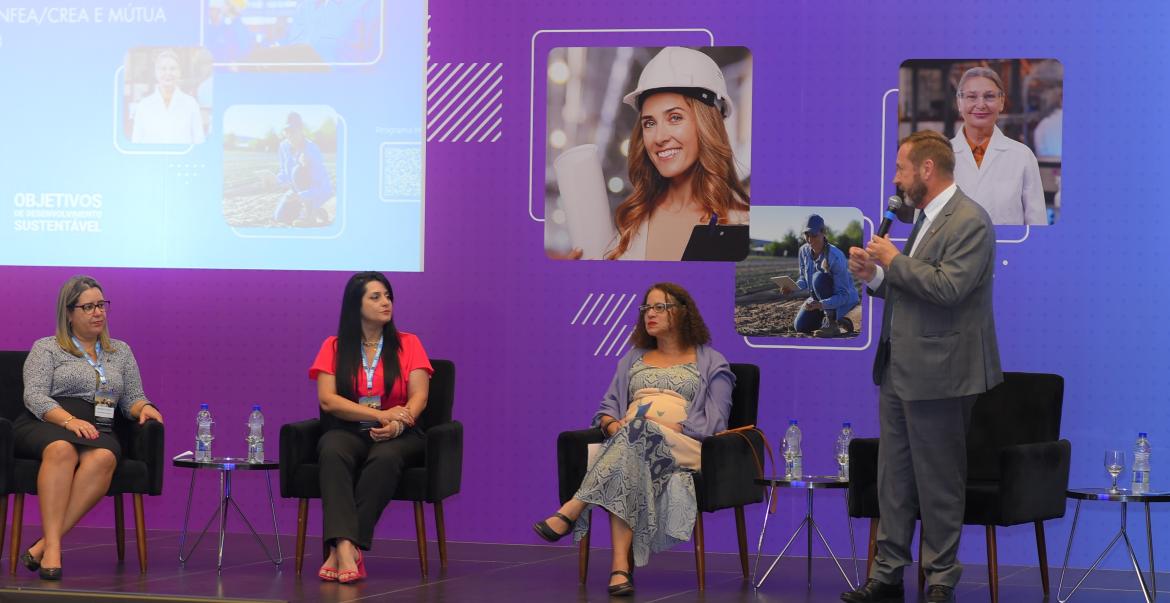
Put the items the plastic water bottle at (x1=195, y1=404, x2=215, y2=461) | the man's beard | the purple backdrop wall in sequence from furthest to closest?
the purple backdrop wall < the plastic water bottle at (x1=195, y1=404, x2=215, y2=461) < the man's beard

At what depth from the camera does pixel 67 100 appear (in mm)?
6762

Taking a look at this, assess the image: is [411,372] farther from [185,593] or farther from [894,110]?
[894,110]

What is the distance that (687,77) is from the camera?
6246mm

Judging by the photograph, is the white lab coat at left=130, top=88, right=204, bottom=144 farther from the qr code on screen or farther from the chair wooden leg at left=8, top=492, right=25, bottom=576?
the chair wooden leg at left=8, top=492, right=25, bottom=576

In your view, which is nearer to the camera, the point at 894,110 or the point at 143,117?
the point at 894,110

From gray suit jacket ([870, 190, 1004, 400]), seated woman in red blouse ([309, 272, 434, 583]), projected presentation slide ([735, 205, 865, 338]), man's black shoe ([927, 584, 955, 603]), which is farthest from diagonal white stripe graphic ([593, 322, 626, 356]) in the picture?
man's black shoe ([927, 584, 955, 603])

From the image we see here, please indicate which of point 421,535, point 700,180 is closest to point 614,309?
point 700,180

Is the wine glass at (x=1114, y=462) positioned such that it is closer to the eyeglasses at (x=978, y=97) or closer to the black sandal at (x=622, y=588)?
the eyeglasses at (x=978, y=97)

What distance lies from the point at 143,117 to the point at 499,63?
5.45ft

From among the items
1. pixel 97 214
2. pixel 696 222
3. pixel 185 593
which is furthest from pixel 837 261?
pixel 97 214

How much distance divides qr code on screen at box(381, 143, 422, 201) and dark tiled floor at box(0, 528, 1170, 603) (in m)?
1.52

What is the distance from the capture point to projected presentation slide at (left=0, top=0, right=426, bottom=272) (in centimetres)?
651

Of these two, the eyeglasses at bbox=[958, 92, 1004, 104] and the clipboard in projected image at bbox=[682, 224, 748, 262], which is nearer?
the eyeglasses at bbox=[958, 92, 1004, 104]

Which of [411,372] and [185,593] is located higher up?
[411,372]
